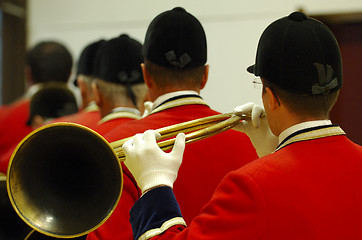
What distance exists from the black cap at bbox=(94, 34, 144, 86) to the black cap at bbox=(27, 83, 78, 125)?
126cm

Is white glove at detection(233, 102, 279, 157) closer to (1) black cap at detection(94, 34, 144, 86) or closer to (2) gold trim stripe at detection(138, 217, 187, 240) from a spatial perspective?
(2) gold trim stripe at detection(138, 217, 187, 240)

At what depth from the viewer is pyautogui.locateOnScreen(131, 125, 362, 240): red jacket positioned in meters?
1.15

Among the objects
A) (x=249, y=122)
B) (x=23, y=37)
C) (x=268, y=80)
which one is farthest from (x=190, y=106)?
(x=23, y=37)

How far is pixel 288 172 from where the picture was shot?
1.18m

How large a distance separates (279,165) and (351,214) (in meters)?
0.18

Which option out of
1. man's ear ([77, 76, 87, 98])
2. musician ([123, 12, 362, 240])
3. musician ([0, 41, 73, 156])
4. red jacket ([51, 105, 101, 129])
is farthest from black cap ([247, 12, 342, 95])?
musician ([0, 41, 73, 156])

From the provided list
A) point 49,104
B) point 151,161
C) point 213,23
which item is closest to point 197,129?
point 151,161

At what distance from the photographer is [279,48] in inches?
50.3

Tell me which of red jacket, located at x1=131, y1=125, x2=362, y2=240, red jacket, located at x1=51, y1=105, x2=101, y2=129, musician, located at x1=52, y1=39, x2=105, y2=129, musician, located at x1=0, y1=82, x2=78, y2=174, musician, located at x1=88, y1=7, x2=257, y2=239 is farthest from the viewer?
musician, located at x1=0, y1=82, x2=78, y2=174

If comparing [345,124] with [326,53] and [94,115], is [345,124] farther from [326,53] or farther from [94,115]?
[94,115]

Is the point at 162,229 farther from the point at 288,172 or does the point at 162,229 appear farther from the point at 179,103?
the point at 179,103

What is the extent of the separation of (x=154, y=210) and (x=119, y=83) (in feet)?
3.48

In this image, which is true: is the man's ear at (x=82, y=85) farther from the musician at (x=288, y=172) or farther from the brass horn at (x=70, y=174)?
the musician at (x=288, y=172)

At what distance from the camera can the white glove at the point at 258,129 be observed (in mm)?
1600
